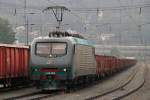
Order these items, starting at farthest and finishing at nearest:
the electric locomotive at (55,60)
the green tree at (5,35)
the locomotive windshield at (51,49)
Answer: the green tree at (5,35), the locomotive windshield at (51,49), the electric locomotive at (55,60)

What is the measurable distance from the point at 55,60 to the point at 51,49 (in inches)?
32.0

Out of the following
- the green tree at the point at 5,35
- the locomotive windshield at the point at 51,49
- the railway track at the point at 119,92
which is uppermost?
the green tree at the point at 5,35

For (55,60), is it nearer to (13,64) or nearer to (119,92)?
(13,64)

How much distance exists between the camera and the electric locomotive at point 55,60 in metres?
26.7

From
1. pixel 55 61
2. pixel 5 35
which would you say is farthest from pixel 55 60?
pixel 5 35

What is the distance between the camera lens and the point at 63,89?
2752cm

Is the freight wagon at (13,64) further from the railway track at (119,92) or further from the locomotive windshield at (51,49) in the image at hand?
the railway track at (119,92)

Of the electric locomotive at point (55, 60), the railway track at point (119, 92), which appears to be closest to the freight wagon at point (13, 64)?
the electric locomotive at point (55, 60)

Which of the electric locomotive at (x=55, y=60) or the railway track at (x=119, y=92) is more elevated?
the electric locomotive at (x=55, y=60)

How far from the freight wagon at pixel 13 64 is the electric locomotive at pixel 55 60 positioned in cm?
159

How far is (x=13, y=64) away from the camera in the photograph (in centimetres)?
2931

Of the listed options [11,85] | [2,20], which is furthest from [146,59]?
[11,85]

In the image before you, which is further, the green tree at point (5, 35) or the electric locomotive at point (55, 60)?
the green tree at point (5, 35)

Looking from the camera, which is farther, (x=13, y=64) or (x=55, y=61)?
(x=13, y=64)
